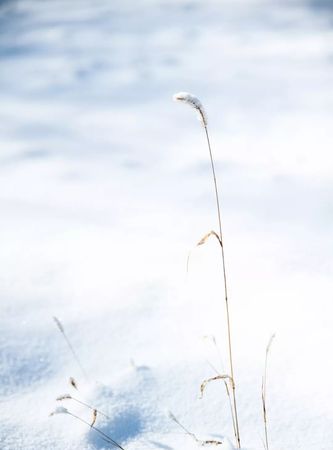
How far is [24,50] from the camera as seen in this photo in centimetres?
607

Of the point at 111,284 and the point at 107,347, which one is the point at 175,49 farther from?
the point at 107,347

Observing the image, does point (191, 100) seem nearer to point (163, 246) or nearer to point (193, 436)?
point (193, 436)

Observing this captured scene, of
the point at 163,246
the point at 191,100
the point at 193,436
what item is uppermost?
the point at 163,246

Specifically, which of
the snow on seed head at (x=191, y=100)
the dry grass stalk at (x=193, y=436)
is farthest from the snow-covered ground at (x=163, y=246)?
the snow on seed head at (x=191, y=100)

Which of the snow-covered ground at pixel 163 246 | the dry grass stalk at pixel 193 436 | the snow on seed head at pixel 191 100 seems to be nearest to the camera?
the snow on seed head at pixel 191 100

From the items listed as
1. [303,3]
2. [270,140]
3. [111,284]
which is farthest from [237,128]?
[303,3]

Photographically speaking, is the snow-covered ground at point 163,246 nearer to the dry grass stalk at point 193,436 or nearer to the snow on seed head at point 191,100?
the dry grass stalk at point 193,436

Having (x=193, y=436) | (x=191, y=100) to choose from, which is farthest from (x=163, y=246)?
(x=191, y=100)

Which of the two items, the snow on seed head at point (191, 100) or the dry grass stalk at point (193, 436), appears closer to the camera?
the snow on seed head at point (191, 100)

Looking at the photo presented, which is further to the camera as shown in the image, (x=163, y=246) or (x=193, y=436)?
(x=163, y=246)

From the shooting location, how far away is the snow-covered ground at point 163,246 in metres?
1.13

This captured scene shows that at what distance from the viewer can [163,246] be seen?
6.67ft

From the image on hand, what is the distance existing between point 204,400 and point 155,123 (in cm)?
305

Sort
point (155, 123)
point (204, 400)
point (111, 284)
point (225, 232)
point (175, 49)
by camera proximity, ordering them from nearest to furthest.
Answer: point (204, 400) → point (111, 284) → point (225, 232) → point (155, 123) → point (175, 49)
